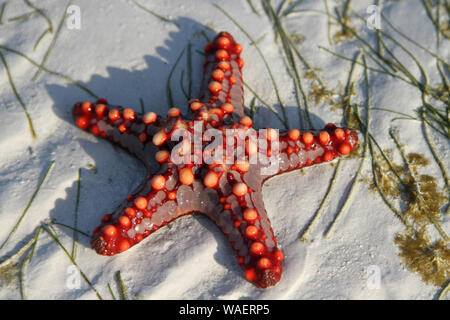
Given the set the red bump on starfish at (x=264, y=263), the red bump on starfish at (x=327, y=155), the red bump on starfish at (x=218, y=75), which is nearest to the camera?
the red bump on starfish at (x=264, y=263)

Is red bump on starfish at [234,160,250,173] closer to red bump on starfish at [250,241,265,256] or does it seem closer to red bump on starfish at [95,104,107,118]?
red bump on starfish at [250,241,265,256]

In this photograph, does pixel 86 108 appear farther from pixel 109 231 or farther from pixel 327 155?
pixel 327 155

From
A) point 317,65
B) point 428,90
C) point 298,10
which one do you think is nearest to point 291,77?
point 317,65

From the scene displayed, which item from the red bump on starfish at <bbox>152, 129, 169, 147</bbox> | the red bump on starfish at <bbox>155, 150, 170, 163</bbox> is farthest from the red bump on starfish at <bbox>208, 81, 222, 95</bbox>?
the red bump on starfish at <bbox>155, 150, 170, 163</bbox>

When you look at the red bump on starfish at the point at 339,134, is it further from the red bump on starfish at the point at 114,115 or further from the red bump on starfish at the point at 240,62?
the red bump on starfish at the point at 114,115

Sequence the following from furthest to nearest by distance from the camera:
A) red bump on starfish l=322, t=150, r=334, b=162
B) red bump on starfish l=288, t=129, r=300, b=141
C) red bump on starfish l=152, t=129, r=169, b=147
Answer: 1. red bump on starfish l=322, t=150, r=334, b=162
2. red bump on starfish l=288, t=129, r=300, b=141
3. red bump on starfish l=152, t=129, r=169, b=147

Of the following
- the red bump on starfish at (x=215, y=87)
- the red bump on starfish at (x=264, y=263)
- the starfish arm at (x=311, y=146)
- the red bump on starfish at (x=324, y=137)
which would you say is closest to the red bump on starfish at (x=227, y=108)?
the red bump on starfish at (x=215, y=87)
